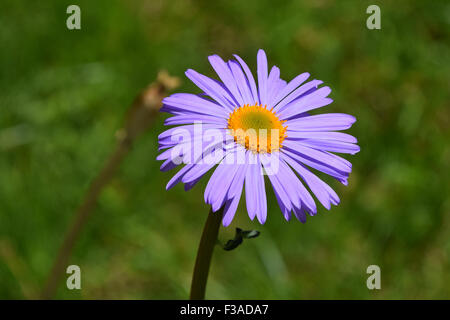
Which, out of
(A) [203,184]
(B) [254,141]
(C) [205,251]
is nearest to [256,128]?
(B) [254,141]

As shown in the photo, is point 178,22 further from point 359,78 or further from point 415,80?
point 415,80

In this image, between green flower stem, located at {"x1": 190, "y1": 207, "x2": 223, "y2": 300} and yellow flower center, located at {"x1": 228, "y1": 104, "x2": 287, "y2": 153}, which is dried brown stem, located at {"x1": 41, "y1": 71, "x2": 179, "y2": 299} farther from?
green flower stem, located at {"x1": 190, "y1": 207, "x2": 223, "y2": 300}

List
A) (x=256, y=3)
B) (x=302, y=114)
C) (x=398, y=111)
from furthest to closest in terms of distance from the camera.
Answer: (x=256, y=3)
(x=398, y=111)
(x=302, y=114)

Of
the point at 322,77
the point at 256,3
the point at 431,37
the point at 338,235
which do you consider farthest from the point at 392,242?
the point at 256,3

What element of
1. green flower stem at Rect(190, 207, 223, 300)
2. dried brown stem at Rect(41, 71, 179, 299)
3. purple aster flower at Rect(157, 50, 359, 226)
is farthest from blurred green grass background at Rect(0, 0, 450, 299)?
purple aster flower at Rect(157, 50, 359, 226)

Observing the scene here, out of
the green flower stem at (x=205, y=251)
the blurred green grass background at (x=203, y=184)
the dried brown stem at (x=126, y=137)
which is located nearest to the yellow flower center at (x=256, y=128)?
the green flower stem at (x=205, y=251)
